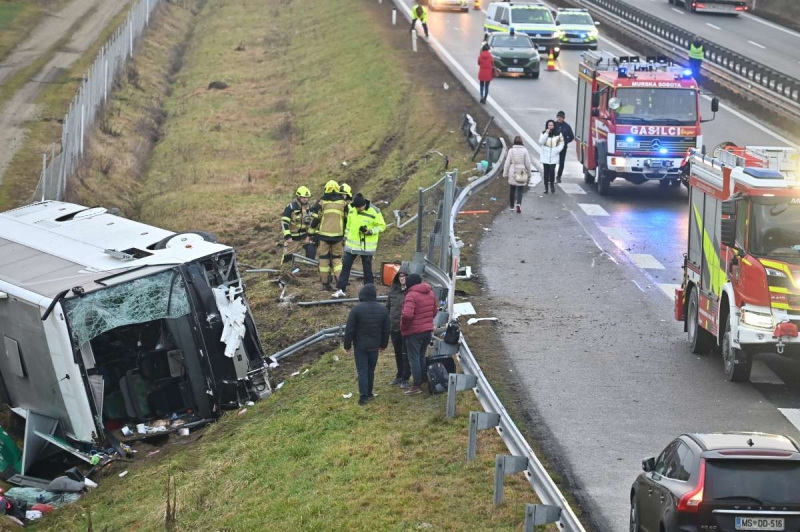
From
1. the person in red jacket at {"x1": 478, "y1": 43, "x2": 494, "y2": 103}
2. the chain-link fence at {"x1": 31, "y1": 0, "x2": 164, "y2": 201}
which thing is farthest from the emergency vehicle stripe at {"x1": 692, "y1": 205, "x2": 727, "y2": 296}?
the person in red jacket at {"x1": 478, "y1": 43, "x2": 494, "y2": 103}

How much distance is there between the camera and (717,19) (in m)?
62.5

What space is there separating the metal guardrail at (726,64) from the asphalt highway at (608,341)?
9.50 m

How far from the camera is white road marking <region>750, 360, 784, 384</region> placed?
1716 centimetres

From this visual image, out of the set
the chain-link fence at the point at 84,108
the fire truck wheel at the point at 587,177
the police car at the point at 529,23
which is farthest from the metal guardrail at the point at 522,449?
the police car at the point at 529,23

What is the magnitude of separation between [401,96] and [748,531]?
34029 millimetres

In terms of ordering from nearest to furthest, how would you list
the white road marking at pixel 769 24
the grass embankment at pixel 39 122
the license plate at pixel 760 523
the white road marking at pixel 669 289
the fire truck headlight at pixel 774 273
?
the license plate at pixel 760 523 → the fire truck headlight at pixel 774 273 → the white road marking at pixel 669 289 → the grass embankment at pixel 39 122 → the white road marking at pixel 769 24

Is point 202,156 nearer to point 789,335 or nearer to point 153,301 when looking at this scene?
point 153,301

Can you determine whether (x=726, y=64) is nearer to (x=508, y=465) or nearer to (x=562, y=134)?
(x=562, y=134)

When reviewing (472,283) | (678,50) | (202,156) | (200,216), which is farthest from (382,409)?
(678,50)

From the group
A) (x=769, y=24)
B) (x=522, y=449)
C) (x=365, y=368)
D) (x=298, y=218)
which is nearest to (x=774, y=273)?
(x=365, y=368)

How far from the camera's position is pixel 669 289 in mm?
22453

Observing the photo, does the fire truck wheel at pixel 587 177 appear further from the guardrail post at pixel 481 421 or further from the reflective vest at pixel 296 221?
the guardrail post at pixel 481 421

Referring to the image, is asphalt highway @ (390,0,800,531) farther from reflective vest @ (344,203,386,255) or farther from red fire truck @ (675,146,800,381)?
reflective vest @ (344,203,386,255)

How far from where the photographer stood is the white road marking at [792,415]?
Answer: 50.7 feet
